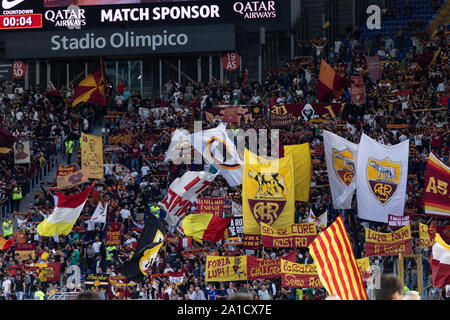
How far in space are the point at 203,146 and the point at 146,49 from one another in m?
9.23

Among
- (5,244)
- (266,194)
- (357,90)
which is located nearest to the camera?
(266,194)

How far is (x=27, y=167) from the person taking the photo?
99.3 feet

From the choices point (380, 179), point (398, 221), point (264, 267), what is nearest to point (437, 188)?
point (398, 221)

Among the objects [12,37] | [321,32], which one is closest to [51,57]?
[12,37]

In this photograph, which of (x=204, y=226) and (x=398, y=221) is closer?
(x=398, y=221)

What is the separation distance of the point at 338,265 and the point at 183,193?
1752cm

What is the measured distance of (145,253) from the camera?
1961 cm

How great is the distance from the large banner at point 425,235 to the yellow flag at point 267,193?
12.6 ft

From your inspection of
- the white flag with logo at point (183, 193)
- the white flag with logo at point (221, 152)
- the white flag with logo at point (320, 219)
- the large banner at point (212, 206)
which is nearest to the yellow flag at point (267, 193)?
the white flag with logo at point (320, 219)

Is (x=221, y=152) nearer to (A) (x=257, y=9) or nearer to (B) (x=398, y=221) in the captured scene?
(B) (x=398, y=221)

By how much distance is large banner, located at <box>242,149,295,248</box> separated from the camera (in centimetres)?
2231

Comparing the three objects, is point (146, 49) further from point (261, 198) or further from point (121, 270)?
point (121, 270)

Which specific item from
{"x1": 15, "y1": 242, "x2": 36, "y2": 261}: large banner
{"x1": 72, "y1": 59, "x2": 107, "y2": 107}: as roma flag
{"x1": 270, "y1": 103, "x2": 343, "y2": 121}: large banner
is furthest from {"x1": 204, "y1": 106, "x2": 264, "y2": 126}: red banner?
{"x1": 15, "y1": 242, "x2": 36, "y2": 261}: large banner

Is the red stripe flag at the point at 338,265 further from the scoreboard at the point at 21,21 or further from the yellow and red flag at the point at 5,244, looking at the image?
the scoreboard at the point at 21,21
